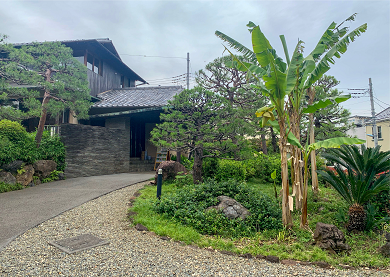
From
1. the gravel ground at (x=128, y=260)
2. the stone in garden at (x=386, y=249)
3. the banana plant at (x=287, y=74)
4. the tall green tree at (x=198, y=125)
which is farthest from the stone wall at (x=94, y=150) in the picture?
the stone in garden at (x=386, y=249)

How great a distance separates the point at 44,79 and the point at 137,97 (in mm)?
5355

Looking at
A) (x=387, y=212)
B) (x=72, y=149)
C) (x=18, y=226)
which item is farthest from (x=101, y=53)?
(x=387, y=212)

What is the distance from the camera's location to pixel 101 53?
14.8 meters

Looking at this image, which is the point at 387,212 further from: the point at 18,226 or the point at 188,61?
the point at 188,61

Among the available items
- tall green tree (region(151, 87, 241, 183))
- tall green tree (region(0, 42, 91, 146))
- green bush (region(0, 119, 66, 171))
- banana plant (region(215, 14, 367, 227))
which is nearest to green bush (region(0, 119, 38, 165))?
green bush (region(0, 119, 66, 171))

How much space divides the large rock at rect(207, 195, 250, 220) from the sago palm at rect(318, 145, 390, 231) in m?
1.78

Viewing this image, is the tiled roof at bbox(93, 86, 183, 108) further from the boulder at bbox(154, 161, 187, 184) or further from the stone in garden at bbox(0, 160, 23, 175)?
the stone in garden at bbox(0, 160, 23, 175)

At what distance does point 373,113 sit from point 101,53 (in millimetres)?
19046

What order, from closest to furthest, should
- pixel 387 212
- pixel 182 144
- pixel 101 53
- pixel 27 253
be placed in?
1. pixel 27 253
2. pixel 387 212
3. pixel 182 144
4. pixel 101 53

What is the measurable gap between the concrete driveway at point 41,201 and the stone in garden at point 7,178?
0.48 meters

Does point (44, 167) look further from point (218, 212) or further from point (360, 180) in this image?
point (360, 180)

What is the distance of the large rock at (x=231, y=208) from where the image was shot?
4.88m

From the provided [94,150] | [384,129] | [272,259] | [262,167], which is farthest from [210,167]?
[384,129]

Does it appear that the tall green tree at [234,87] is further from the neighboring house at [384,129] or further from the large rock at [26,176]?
the neighboring house at [384,129]
